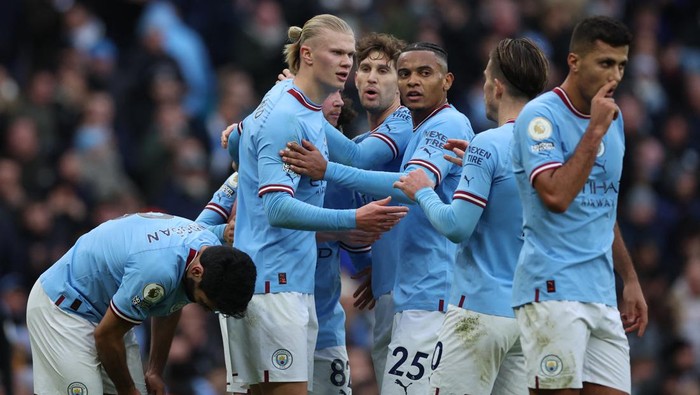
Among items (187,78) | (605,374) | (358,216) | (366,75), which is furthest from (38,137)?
(605,374)

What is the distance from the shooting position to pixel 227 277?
825 centimetres

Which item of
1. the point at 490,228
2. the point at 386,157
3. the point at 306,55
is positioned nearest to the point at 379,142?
the point at 386,157

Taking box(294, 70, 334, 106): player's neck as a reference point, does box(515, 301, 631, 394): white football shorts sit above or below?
below

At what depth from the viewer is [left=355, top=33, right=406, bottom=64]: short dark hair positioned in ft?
32.9

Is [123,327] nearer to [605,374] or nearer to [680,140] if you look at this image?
[605,374]

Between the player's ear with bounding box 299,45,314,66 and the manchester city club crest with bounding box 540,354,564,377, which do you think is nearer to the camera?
the manchester city club crest with bounding box 540,354,564,377

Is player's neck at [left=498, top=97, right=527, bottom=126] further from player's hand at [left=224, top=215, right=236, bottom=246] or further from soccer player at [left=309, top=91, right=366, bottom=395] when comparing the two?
player's hand at [left=224, top=215, right=236, bottom=246]

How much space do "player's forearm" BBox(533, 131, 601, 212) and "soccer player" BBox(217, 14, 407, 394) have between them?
144cm

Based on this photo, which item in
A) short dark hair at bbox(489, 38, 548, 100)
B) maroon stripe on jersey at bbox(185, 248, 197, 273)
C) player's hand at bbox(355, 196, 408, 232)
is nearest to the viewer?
maroon stripe on jersey at bbox(185, 248, 197, 273)

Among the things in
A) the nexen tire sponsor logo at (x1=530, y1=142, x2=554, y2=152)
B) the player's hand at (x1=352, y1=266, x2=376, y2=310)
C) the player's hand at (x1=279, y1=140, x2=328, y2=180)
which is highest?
the nexen tire sponsor logo at (x1=530, y1=142, x2=554, y2=152)

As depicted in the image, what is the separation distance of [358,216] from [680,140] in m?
12.1

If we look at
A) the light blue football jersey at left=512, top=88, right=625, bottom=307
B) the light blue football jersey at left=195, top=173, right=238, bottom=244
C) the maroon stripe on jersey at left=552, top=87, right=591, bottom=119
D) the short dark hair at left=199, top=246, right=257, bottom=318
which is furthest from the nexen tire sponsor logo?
the light blue football jersey at left=195, top=173, right=238, bottom=244

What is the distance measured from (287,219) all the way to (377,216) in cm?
55

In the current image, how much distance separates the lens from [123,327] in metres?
8.47
